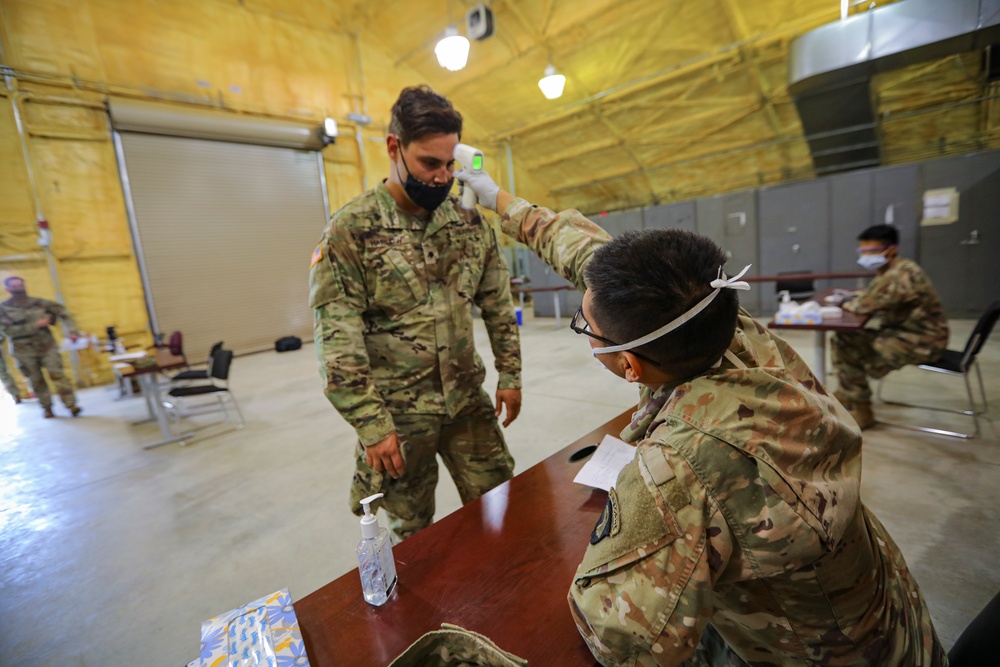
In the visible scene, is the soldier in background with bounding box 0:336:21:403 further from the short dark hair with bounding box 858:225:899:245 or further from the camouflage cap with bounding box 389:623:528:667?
the short dark hair with bounding box 858:225:899:245

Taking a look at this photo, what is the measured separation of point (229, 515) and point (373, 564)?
7.36 ft

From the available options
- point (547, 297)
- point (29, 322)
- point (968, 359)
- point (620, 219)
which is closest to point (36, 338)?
point (29, 322)

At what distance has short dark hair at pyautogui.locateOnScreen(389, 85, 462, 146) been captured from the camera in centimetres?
127

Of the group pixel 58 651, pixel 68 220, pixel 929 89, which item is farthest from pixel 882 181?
pixel 68 220

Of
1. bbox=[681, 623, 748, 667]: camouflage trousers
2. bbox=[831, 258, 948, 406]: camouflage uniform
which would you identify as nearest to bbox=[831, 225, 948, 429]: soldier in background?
bbox=[831, 258, 948, 406]: camouflage uniform

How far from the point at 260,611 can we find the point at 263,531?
6.15 feet

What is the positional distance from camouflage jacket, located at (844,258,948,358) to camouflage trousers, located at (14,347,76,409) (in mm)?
7163

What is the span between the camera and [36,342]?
489 centimetres

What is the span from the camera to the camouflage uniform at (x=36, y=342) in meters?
4.74

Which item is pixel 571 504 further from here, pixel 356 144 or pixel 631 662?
pixel 356 144

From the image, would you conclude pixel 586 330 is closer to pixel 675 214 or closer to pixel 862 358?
pixel 862 358

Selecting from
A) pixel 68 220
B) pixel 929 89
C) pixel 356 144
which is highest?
pixel 356 144

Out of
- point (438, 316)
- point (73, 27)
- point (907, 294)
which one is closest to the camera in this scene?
point (438, 316)

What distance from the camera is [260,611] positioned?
0.76m
